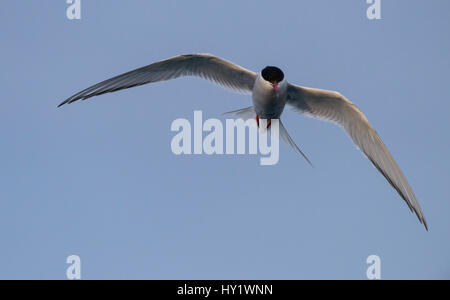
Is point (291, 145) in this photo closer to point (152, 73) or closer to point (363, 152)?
point (363, 152)

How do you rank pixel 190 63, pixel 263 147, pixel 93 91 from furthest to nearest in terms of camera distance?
pixel 263 147, pixel 190 63, pixel 93 91

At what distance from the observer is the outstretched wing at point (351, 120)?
6.46m

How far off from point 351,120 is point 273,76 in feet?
3.83

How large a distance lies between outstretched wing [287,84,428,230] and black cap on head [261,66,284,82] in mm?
353

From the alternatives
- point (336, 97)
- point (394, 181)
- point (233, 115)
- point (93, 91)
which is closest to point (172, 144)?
point (233, 115)

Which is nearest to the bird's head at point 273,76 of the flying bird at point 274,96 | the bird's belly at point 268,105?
the flying bird at point 274,96

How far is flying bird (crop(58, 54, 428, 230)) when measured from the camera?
20.9ft

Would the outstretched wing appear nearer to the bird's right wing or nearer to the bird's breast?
the bird's breast

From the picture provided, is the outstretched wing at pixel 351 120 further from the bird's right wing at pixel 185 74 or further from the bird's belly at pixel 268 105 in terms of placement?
the bird's right wing at pixel 185 74

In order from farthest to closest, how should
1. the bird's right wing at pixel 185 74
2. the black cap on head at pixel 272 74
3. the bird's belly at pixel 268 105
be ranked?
the bird's belly at pixel 268 105 < the black cap on head at pixel 272 74 < the bird's right wing at pixel 185 74

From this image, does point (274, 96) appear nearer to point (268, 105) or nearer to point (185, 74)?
point (268, 105)

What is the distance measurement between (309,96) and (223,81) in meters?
1.03

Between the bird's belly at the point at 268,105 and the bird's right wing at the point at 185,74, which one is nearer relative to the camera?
the bird's right wing at the point at 185,74

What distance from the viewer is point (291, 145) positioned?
6988 mm
